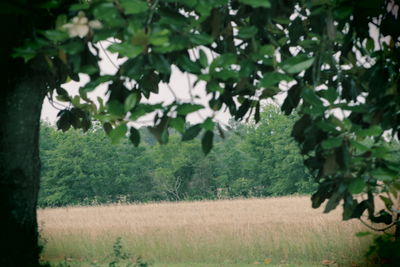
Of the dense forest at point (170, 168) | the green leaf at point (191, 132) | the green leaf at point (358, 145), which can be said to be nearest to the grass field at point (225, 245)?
the green leaf at point (358, 145)

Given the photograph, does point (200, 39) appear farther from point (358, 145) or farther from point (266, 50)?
point (358, 145)

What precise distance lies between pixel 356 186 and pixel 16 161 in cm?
232

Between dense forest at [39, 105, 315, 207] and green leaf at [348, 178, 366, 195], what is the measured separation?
34506mm

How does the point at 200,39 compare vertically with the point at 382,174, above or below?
above

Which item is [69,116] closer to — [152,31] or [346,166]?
[152,31]

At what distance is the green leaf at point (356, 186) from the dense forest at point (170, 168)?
34.5 m

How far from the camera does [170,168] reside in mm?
43438

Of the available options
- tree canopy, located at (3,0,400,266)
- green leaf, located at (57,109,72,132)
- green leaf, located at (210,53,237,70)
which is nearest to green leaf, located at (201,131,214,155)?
tree canopy, located at (3,0,400,266)

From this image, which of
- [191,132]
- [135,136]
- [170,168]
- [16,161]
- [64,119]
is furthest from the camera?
[170,168]

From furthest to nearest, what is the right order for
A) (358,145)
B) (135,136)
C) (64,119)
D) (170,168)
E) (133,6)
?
(170,168)
(64,119)
(135,136)
(358,145)
(133,6)

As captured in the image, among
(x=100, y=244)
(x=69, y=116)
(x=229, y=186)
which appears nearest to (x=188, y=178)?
(x=229, y=186)

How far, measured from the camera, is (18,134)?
3076mm

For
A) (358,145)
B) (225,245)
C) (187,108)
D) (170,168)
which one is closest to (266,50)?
(187,108)

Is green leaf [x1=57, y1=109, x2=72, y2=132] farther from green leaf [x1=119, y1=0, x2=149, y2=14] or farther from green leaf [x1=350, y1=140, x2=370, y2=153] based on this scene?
green leaf [x1=350, y1=140, x2=370, y2=153]
